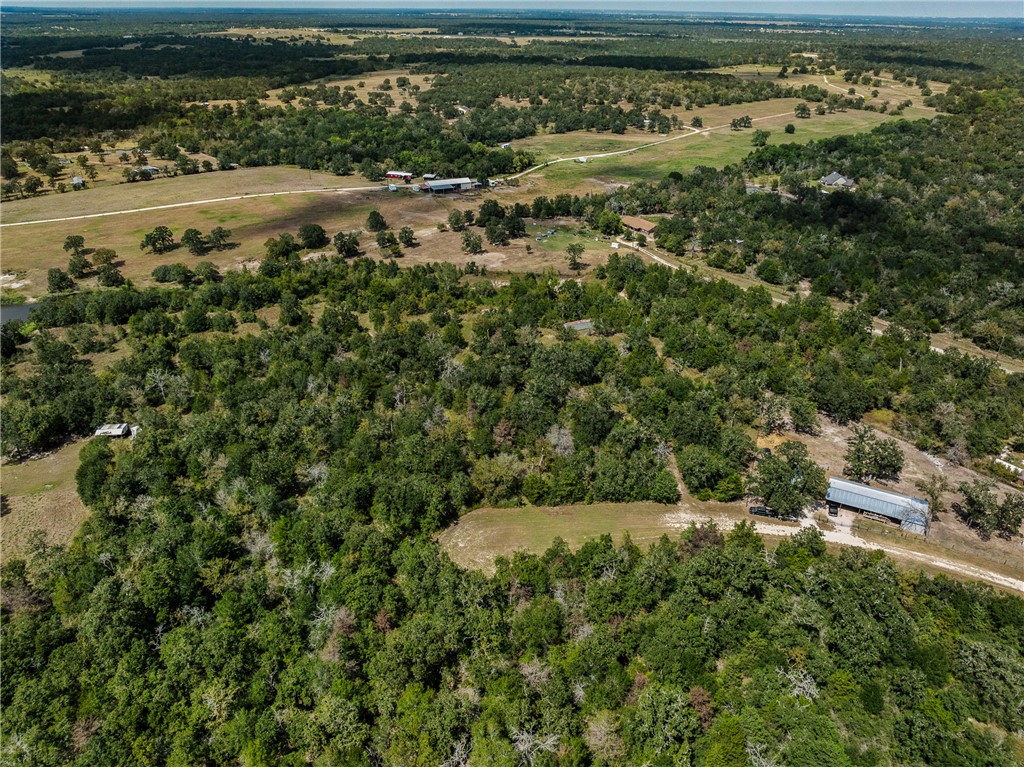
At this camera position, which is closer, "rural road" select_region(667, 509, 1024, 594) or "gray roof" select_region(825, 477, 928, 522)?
"rural road" select_region(667, 509, 1024, 594)

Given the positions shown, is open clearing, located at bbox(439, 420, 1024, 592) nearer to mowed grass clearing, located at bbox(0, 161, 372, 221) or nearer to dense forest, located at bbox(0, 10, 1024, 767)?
dense forest, located at bbox(0, 10, 1024, 767)

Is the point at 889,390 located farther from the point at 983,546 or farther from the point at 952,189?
the point at 952,189

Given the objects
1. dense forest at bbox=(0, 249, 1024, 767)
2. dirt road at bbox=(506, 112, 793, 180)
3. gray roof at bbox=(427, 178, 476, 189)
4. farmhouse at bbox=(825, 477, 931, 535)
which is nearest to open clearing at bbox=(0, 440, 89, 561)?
dense forest at bbox=(0, 249, 1024, 767)

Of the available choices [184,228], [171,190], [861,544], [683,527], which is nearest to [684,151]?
[184,228]

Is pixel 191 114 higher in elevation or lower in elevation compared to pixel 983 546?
higher

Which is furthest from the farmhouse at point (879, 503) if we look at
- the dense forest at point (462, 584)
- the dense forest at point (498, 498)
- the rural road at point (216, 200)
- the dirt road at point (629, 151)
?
the rural road at point (216, 200)

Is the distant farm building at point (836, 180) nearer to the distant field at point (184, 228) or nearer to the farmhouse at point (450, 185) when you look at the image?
the farmhouse at point (450, 185)

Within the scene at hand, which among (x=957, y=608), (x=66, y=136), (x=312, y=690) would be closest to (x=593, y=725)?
(x=312, y=690)
